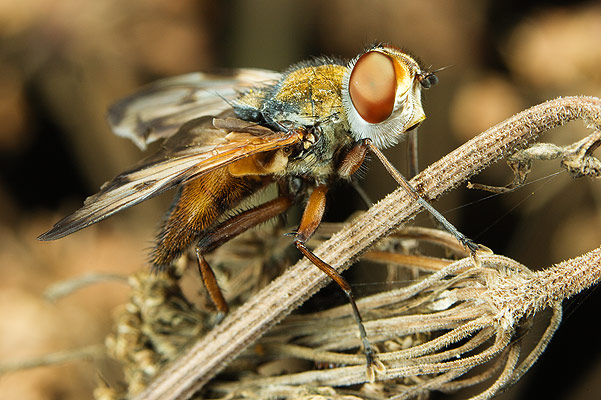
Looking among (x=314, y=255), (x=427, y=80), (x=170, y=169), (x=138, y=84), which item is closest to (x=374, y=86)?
(x=427, y=80)

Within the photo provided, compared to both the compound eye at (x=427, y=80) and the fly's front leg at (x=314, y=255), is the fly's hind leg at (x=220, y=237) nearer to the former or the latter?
the fly's front leg at (x=314, y=255)

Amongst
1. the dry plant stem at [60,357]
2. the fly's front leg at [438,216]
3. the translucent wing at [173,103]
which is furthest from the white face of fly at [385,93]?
the dry plant stem at [60,357]

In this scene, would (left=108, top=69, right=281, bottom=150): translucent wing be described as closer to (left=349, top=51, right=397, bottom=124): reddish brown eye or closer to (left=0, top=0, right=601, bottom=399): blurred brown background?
(left=0, top=0, right=601, bottom=399): blurred brown background

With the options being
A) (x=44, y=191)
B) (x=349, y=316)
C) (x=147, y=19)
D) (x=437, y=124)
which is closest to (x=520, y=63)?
(x=437, y=124)

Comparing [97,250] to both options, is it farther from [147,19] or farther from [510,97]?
[510,97]

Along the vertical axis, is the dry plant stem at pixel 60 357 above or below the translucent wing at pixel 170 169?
below

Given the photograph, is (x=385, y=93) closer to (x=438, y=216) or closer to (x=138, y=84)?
(x=438, y=216)

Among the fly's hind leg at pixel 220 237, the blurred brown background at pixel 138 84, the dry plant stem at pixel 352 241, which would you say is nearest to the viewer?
the dry plant stem at pixel 352 241
